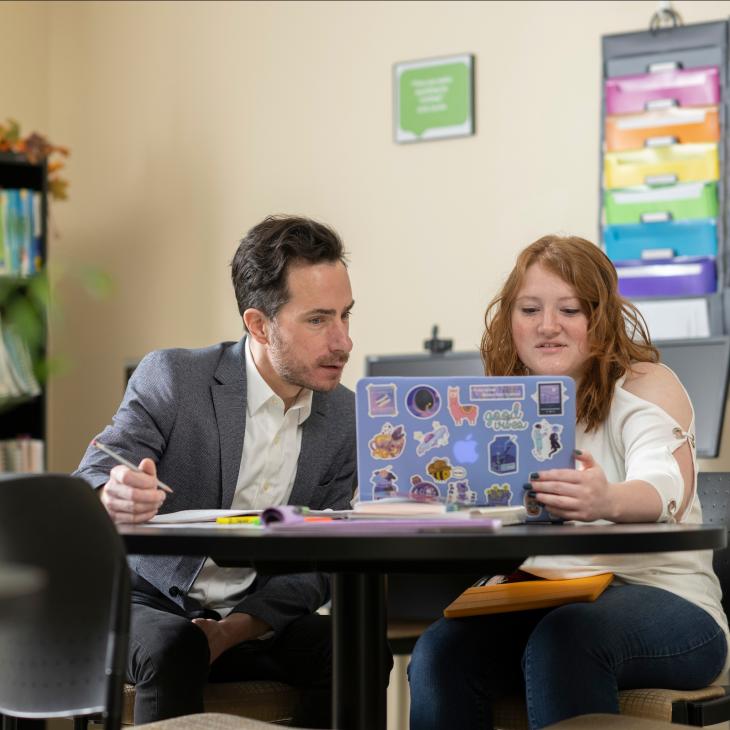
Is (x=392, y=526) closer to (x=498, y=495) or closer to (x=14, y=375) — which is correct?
(x=498, y=495)

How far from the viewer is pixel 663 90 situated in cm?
347

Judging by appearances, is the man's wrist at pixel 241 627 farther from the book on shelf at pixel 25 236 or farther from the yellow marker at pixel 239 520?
the book on shelf at pixel 25 236

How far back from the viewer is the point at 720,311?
338cm

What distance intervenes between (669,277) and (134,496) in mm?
2197

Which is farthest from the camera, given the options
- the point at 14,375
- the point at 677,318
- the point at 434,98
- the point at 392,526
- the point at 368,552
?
the point at 14,375

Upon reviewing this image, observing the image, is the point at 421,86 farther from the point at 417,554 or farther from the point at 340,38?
the point at 417,554

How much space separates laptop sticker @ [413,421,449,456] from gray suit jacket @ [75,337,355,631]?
0.56 meters

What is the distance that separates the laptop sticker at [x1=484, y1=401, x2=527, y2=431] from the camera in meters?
1.56

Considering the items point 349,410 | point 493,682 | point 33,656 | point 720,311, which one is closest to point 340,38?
point 720,311

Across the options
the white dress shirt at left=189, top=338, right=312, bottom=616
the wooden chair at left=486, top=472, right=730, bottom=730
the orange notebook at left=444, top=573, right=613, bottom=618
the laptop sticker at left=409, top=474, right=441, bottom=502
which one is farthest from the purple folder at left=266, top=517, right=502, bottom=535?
the white dress shirt at left=189, top=338, right=312, bottom=616

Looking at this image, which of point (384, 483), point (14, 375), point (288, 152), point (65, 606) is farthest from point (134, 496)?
point (288, 152)

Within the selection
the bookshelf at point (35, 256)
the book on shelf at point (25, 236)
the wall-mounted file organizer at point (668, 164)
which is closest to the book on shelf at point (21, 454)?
the bookshelf at point (35, 256)

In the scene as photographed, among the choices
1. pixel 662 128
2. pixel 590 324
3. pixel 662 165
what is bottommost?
pixel 590 324

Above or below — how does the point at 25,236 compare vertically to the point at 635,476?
above
